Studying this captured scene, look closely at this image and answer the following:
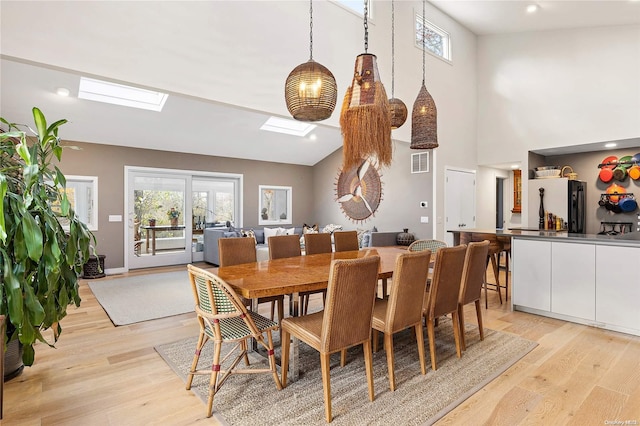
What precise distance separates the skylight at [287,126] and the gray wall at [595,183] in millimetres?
4372

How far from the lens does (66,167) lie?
5.88 m

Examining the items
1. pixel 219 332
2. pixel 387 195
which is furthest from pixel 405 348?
pixel 387 195

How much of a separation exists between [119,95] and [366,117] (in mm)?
4447

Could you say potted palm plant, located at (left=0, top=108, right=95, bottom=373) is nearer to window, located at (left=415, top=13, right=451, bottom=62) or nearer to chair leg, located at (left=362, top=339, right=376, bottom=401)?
chair leg, located at (left=362, top=339, right=376, bottom=401)

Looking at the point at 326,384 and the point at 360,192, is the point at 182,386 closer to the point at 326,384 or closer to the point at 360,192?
Answer: the point at 326,384

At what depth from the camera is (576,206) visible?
595 cm

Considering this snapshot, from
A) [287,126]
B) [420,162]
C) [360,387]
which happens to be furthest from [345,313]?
[287,126]

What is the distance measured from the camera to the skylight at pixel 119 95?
4.80 m

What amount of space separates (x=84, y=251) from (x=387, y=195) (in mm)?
5673

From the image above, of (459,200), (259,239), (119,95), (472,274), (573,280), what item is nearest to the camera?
(472,274)

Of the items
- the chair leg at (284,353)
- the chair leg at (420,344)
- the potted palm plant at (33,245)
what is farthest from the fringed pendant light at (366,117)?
the potted palm plant at (33,245)

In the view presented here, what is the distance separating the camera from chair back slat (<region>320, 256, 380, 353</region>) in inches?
71.8

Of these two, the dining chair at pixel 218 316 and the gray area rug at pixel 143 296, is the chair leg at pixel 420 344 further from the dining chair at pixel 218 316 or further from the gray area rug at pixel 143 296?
the gray area rug at pixel 143 296

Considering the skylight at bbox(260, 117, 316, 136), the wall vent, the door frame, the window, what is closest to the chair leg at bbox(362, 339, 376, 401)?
the wall vent
